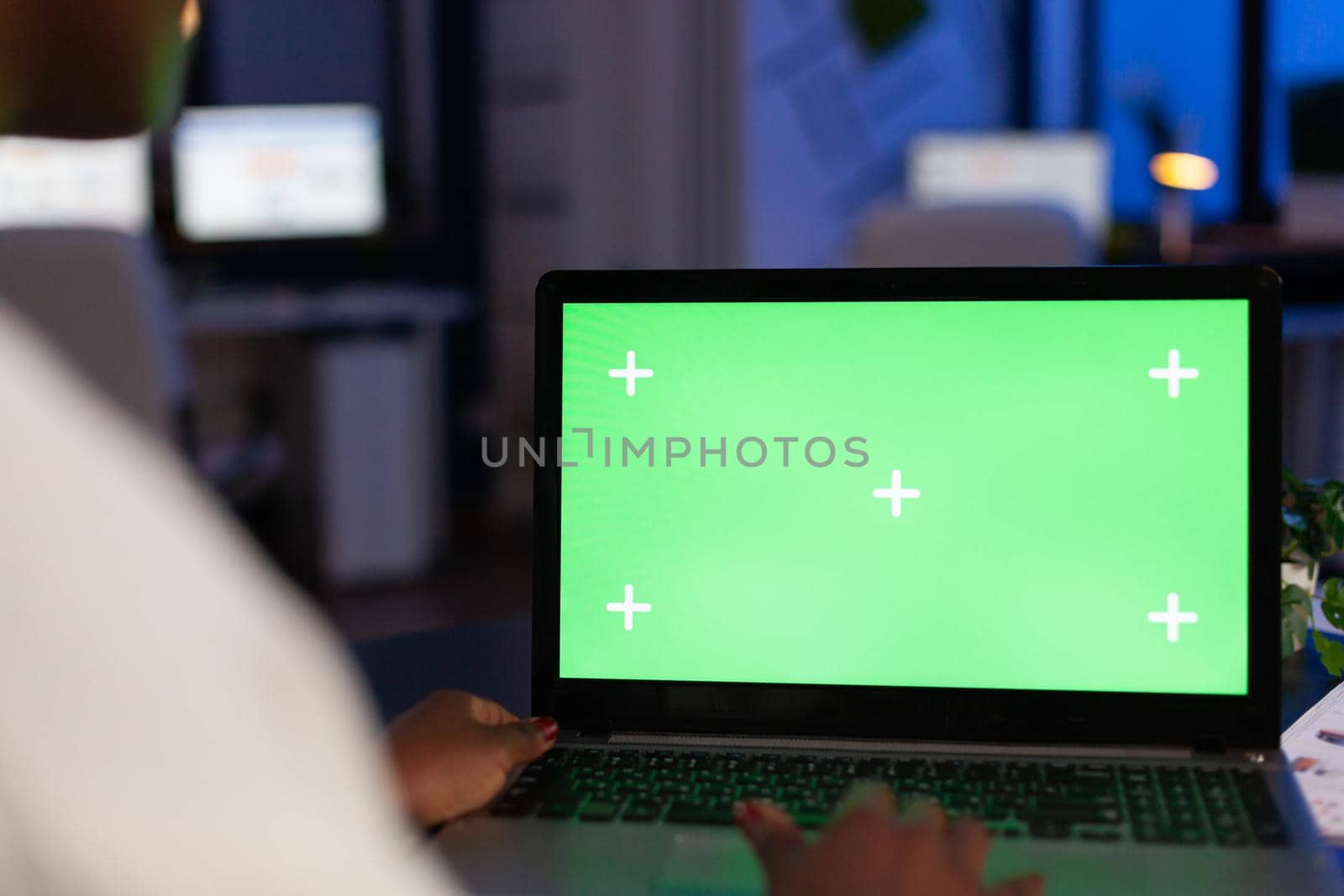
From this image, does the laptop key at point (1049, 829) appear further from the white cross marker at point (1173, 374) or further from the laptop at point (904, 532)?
the white cross marker at point (1173, 374)

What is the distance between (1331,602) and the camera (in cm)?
99

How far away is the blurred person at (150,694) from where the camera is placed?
30cm

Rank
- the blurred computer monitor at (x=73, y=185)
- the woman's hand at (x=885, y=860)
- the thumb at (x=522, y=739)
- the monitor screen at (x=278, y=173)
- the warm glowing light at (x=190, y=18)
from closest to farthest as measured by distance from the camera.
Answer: the woman's hand at (x=885, y=860), the warm glowing light at (x=190, y=18), the thumb at (x=522, y=739), the blurred computer monitor at (x=73, y=185), the monitor screen at (x=278, y=173)

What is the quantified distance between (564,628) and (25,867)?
0.64m

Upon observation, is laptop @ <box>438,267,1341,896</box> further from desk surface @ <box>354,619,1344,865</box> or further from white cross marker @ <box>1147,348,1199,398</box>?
desk surface @ <box>354,619,1344,865</box>

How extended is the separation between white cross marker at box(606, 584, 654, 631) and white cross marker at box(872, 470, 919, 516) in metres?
0.17

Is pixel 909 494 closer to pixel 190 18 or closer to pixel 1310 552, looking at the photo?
pixel 1310 552

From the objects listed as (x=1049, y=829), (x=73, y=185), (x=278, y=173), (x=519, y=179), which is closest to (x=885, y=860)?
(x=1049, y=829)

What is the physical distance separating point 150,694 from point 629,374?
658mm

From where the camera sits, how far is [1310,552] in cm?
101

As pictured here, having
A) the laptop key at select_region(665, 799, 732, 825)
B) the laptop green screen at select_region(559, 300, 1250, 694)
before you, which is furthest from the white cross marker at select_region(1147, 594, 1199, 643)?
the laptop key at select_region(665, 799, 732, 825)

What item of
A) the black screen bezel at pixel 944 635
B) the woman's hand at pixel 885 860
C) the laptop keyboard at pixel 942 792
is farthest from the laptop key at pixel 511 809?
the woman's hand at pixel 885 860

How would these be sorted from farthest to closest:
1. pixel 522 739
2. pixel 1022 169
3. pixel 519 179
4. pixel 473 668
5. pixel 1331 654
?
1. pixel 519 179
2. pixel 1022 169
3. pixel 473 668
4. pixel 1331 654
5. pixel 522 739

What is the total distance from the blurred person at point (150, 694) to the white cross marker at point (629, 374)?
614 mm
